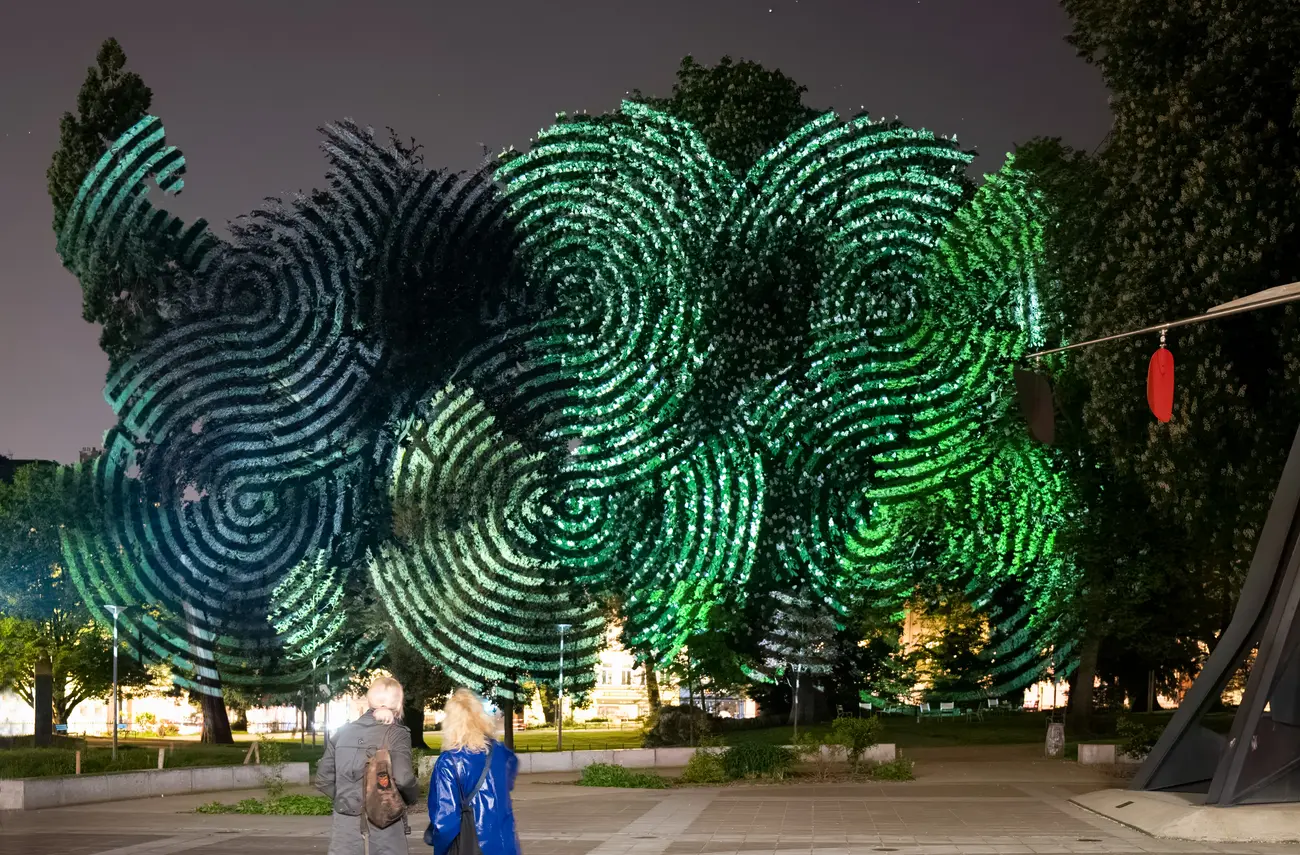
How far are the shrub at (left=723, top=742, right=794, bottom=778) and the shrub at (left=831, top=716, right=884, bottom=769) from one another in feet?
4.07

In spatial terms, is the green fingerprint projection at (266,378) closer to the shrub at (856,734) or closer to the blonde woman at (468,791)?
the shrub at (856,734)

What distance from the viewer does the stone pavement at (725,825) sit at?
14.9 metres

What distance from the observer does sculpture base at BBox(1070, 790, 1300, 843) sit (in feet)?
46.6

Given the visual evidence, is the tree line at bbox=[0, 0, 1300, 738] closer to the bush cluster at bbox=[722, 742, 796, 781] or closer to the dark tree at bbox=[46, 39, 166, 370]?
the dark tree at bbox=[46, 39, 166, 370]

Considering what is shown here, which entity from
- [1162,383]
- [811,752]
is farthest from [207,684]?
[1162,383]

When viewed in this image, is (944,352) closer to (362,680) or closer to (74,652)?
(362,680)

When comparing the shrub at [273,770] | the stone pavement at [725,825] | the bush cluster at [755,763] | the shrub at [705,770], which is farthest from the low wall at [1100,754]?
the shrub at [273,770]

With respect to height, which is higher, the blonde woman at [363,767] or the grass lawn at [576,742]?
the blonde woman at [363,767]

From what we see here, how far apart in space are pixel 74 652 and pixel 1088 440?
39.1 meters

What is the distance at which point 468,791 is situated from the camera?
7.50 m

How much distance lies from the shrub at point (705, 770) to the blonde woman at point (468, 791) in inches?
750

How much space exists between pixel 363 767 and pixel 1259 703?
10.3 metres

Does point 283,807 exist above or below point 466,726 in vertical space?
below

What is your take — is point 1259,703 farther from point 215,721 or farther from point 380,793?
point 215,721
